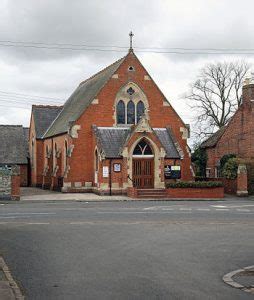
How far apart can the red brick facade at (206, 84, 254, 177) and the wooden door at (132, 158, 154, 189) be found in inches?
418

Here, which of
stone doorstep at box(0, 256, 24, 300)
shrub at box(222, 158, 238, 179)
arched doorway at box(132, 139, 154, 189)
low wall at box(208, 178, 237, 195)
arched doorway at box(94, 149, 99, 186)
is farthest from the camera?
shrub at box(222, 158, 238, 179)

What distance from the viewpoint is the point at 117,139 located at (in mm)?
42594

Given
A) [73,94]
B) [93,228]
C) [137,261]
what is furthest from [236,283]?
[73,94]

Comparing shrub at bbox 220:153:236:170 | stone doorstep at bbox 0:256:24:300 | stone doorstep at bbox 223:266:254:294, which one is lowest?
stone doorstep at bbox 223:266:254:294

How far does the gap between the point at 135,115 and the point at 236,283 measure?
113 feet

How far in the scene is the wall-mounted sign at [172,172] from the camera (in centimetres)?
4244

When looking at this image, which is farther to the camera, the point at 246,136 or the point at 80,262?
the point at 246,136

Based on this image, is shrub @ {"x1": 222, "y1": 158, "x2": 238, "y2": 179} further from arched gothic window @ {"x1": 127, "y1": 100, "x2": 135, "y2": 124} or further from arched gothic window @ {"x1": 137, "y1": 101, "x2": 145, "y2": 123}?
arched gothic window @ {"x1": 127, "y1": 100, "x2": 135, "y2": 124}

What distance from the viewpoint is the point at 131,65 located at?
44281 millimetres

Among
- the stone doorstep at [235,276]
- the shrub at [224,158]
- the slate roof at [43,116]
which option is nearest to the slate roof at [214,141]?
the shrub at [224,158]

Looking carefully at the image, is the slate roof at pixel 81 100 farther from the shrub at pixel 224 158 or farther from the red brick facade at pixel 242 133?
the shrub at pixel 224 158

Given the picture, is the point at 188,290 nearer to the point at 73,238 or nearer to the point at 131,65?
the point at 73,238

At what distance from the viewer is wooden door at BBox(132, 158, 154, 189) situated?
138 ft

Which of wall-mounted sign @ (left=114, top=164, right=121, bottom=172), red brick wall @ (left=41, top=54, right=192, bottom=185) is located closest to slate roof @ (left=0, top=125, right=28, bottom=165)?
red brick wall @ (left=41, top=54, right=192, bottom=185)
